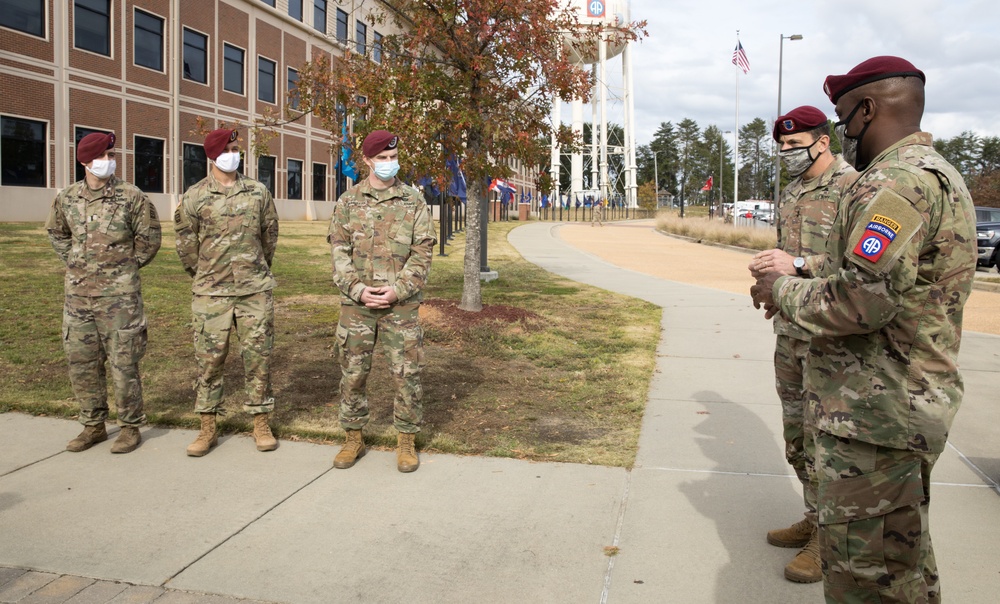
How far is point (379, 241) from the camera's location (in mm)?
5273

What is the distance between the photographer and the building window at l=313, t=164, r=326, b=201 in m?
44.1

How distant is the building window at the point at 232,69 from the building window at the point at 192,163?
3358 millimetres

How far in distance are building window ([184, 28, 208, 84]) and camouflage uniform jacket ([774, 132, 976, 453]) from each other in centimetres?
3542

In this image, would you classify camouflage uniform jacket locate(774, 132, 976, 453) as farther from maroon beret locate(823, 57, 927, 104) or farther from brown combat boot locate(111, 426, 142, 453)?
brown combat boot locate(111, 426, 142, 453)

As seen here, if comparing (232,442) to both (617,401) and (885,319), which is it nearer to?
(617,401)

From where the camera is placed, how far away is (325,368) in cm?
819

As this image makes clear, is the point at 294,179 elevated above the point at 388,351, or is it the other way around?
the point at 294,179

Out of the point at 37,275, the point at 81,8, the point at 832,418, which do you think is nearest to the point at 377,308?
the point at 832,418

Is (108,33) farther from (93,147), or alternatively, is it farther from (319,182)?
(93,147)

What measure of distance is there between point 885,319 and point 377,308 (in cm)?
340

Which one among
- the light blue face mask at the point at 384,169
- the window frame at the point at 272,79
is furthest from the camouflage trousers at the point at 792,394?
the window frame at the point at 272,79

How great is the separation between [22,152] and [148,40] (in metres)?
7.51

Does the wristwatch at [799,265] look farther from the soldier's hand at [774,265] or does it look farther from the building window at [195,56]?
the building window at [195,56]

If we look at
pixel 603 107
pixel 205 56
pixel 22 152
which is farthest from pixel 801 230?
pixel 603 107
